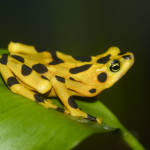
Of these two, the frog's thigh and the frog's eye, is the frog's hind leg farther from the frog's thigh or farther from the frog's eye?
the frog's eye

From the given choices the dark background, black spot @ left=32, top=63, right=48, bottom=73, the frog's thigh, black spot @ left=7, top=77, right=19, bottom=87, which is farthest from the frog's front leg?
the dark background

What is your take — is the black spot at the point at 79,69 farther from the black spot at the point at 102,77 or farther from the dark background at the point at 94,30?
the dark background at the point at 94,30

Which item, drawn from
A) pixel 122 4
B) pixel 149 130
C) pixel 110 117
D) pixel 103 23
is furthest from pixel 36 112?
pixel 122 4

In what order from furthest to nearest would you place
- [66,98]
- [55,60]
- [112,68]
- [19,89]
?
1. [55,60]
2. [112,68]
3. [66,98]
4. [19,89]

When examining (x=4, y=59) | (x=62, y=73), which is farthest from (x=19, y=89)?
(x=62, y=73)

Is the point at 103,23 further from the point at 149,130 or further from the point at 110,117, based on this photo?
the point at 110,117

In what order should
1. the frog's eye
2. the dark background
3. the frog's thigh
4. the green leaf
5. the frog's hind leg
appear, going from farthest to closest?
the dark background < the frog's thigh < the frog's eye < the frog's hind leg < the green leaf

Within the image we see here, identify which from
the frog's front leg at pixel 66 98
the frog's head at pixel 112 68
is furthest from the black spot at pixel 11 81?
the frog's head at pixel 112 68

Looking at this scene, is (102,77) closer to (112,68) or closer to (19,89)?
(112,68)
